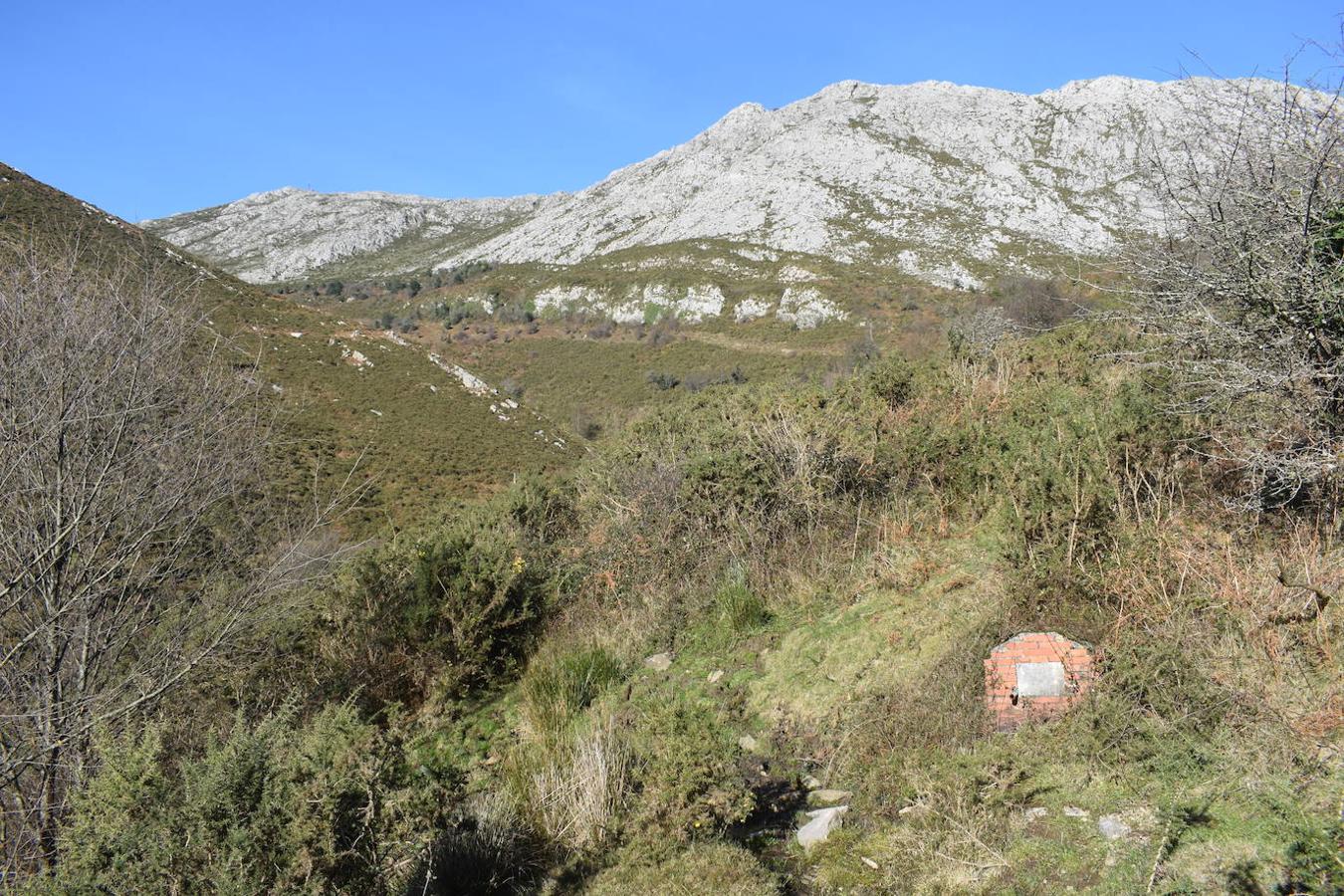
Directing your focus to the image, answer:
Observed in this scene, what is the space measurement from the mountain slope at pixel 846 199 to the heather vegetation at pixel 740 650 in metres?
45.5

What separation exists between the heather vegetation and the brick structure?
0.10 metres

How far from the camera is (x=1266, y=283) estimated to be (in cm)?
465

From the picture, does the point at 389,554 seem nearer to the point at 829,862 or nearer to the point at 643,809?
the point at 643,809

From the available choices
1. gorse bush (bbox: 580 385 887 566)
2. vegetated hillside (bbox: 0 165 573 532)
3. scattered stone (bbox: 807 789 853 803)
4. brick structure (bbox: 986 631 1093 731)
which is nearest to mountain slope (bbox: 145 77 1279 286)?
vegetated hillside (bbox: 0 165 573 532)

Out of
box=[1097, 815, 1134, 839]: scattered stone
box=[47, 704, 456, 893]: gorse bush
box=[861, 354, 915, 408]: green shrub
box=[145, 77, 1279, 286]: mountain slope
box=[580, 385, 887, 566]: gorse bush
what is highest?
box=[145, 77, 1279, 286]: mountain slope

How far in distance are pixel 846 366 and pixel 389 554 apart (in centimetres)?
2104

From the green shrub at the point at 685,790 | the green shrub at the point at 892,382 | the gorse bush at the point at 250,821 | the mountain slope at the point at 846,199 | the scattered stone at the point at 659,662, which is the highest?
the mountain slope at the point at 846,199

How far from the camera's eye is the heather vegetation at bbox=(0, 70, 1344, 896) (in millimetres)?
2992

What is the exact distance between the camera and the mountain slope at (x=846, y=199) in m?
57.4

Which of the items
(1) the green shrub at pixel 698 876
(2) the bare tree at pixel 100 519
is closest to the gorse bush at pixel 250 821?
(1) the green shrub at pixel 698 876

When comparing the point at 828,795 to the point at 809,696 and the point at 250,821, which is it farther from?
the point at 250,821

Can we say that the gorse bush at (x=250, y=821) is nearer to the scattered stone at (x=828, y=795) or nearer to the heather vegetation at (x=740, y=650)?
the heather vegetation at (x=740, y=650)

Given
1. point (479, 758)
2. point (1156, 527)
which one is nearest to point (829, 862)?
point (1156, 527)

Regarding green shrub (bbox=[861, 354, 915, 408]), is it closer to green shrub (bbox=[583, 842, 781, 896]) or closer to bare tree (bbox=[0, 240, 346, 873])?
green shrub (bbox=[583, 842, 781, 896])
